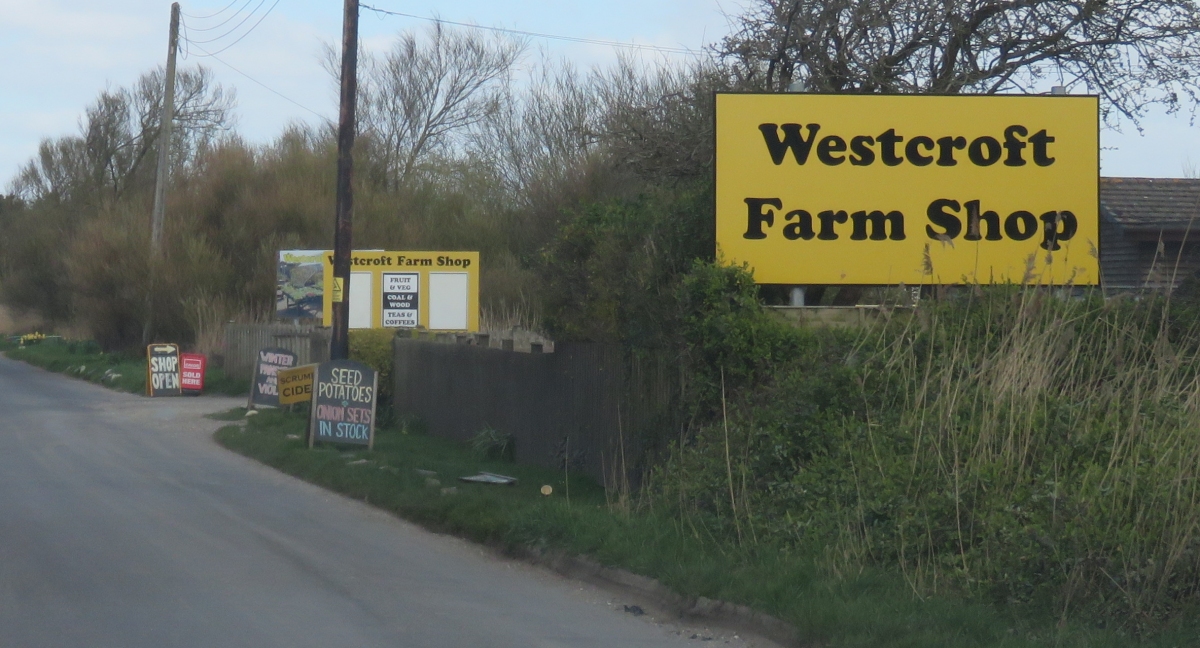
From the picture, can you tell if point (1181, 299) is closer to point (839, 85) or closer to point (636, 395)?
point (636, 395)

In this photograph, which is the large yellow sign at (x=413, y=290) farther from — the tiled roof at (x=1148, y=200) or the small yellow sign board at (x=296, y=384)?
the tiled roof at (x=1148, y=200)

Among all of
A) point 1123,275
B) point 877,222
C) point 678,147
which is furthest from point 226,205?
point 877,222

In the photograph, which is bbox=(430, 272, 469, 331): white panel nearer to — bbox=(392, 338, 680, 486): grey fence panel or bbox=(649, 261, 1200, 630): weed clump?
bbox=(392, 338, 680, 486): grey fence panel

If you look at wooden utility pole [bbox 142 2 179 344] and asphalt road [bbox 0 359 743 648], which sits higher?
wooden utility pole [bbox 142 2 179 344]

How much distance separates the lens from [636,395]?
12.1m

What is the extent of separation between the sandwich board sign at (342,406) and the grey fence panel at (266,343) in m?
6.82

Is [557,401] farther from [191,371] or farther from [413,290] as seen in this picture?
[191,371]

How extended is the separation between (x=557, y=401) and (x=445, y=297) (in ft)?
42.5

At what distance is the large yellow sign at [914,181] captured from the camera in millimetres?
11273

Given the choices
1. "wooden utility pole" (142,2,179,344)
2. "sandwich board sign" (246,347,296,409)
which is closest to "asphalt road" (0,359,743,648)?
"sandwich board sign" (246,347,296,409)

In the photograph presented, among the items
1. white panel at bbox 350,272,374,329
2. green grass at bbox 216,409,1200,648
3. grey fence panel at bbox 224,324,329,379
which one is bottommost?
green grass at bbox 216,409,1200,648

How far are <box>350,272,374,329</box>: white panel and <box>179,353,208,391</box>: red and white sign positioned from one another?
468 centimetres

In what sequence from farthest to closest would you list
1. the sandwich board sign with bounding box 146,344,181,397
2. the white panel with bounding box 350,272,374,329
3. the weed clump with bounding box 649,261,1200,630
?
the sandwich board sign with bounding box 146,344,181,397
the white panel with bounding box 350,272,374,329
the weed clump with bounding box 649,261,1200,630

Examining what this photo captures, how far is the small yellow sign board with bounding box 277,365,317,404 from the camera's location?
18.1 meters
